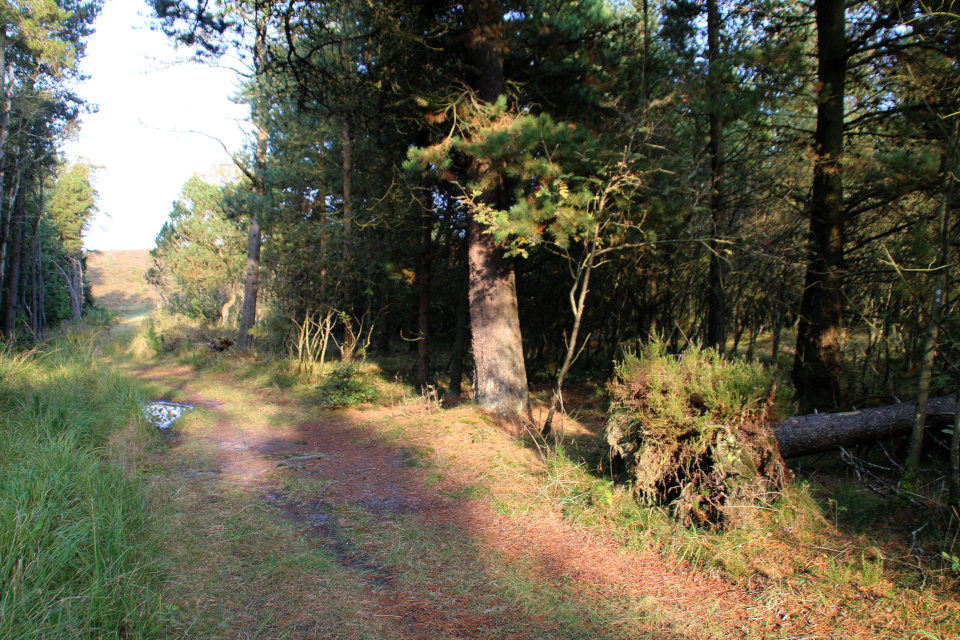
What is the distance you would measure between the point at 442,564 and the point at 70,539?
7.19 feet

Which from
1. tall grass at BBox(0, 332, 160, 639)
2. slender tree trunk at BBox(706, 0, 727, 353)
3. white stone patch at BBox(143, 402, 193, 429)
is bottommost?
Answer: white stone patch at BBox(143, 402, 193, 429)

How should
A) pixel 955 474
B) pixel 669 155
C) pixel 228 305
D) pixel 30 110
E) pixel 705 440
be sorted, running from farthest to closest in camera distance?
pixel 228 305 → pixel 30 110 → pixel 669 155 → pixel 705 440 → pixel 955 474

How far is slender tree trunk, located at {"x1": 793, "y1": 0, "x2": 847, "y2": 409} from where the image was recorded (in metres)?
6.01

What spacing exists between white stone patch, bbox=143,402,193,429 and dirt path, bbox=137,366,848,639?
0.78 metres

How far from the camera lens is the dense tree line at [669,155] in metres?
5.50

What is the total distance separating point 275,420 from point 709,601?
6.67 metres

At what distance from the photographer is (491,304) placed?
7.34 meters

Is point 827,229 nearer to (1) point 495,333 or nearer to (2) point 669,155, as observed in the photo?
(2) point 669,155

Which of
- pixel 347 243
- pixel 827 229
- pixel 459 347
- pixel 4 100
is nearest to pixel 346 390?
pixel 459 347

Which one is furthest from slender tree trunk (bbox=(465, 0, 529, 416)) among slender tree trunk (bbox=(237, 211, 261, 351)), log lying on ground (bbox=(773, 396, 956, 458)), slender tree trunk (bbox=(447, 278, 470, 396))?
slender tree trunk (bbox=(237, 211, 261, 351))

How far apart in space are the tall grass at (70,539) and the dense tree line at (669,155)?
13.2ft

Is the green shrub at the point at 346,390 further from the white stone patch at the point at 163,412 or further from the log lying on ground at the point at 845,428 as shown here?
the log lying on ground at the point at 845,428

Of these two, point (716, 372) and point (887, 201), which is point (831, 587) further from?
point (887, 201)

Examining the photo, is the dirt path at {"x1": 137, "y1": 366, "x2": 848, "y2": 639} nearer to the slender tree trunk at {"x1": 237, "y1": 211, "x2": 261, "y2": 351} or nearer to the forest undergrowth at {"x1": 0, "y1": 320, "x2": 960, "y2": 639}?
the forest undergrowth at {"x1": 0, "y1": 320, "x2": 960, "y2": 639}
